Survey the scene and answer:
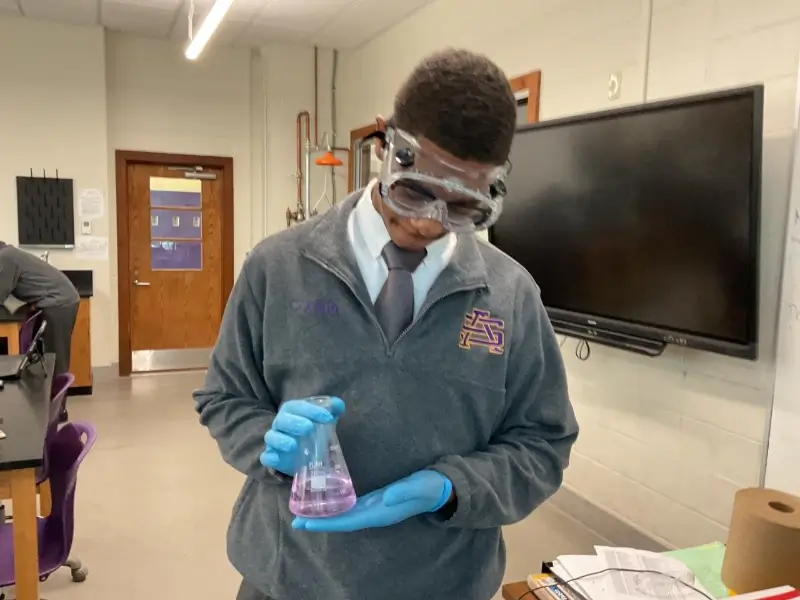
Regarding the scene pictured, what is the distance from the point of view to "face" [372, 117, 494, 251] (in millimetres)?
1006

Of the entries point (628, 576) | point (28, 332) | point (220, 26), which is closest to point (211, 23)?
point (220, 26)

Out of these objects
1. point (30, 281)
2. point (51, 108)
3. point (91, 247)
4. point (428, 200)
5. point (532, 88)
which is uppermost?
point (51, 108)

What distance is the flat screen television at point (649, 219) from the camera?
2.15m

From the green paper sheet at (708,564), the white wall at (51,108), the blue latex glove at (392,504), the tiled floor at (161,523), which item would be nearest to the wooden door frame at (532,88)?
the tiled floor at (161,523)

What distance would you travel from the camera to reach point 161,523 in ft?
10.5

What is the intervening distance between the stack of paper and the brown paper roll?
10cm

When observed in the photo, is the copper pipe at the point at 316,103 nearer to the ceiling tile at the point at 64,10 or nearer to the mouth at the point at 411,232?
the ceiling tile at the point at 64,10

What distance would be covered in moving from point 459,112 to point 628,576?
1204mm

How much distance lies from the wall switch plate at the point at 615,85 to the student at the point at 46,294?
3816 mm

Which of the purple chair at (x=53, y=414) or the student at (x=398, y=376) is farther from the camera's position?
the purple chair at (x=53, y=414)

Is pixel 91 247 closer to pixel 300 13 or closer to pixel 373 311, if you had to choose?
pixel 300 13

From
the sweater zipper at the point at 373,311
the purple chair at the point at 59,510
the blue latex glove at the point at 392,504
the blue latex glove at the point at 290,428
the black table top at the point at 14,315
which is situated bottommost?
the purple chair at the point at 59,510

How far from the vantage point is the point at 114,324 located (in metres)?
5.89

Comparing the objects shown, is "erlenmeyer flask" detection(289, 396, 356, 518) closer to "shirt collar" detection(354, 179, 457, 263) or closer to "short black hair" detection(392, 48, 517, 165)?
"shirt collar" detection(354, 179, 457, 263)
